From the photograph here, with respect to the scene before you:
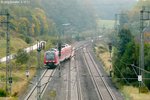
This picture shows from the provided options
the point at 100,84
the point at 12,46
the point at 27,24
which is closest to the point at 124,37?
the point at 100,84

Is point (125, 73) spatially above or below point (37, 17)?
below

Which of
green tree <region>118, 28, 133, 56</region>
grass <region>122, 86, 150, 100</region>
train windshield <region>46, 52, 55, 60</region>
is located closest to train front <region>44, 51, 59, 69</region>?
train windshield <region>46, 52, 55, 60</region>

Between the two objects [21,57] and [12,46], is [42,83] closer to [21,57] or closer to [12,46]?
[21,57]

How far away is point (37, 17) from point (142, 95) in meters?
75.1

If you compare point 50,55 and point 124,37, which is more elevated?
point 124,37

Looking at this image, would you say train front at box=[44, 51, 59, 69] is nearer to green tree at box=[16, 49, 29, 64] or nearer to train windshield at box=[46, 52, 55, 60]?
train windshield at box=[46, 52, 55, 60]

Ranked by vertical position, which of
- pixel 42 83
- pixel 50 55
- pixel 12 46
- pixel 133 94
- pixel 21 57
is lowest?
pixel 133 94

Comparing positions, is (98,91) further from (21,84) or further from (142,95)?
(21,84)

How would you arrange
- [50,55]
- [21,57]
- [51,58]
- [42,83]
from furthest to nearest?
[50,55] < [51,58] < [21,57] < [42,83]

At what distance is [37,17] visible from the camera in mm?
109000

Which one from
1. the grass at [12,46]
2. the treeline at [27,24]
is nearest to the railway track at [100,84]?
the grass at [12,46]

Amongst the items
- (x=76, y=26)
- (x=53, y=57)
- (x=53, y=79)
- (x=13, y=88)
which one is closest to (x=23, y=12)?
(x=76, y=26)

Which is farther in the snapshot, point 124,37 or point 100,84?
point 124,37

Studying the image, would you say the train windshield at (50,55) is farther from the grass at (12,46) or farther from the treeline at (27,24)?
the treeline at (27,24)
